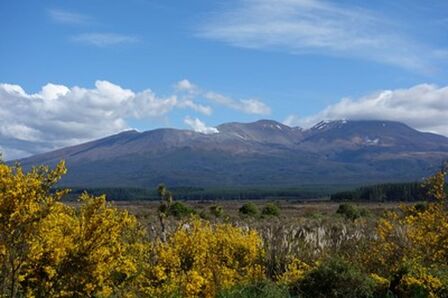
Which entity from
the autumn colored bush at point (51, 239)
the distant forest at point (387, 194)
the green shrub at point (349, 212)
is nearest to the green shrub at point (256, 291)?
the autumn colored bush at point (51, 239)

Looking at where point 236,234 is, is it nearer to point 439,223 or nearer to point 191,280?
point 191,280

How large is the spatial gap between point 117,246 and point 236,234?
15.3 ft

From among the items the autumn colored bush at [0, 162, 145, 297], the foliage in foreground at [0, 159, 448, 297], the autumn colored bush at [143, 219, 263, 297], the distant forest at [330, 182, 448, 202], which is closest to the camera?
the autumn colored bush at [0, 162, 145, 297]

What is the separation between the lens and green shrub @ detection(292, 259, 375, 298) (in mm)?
11477

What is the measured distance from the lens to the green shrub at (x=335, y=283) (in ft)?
37.7

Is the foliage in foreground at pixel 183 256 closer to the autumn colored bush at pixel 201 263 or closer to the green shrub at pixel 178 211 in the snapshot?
the autumn colored bush at pixel 201 263

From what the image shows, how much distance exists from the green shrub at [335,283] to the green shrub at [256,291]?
441 mm

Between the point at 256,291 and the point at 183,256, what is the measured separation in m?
1.52

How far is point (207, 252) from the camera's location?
12141mm

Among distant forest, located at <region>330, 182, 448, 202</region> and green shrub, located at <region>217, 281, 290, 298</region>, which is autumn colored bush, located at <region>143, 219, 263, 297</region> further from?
distant forest, located at <region>330, 182, 448, 202</region>

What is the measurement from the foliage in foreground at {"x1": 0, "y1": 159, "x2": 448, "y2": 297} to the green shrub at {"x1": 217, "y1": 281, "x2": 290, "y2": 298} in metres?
0.03

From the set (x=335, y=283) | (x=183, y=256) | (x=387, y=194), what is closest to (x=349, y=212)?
(x=335, y=283)

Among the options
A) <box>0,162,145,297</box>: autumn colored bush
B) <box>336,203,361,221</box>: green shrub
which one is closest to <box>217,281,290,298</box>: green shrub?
<box>0,162,145,297</box>: autumn colored bush

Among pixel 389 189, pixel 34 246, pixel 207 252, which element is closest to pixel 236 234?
pixel 207 252
